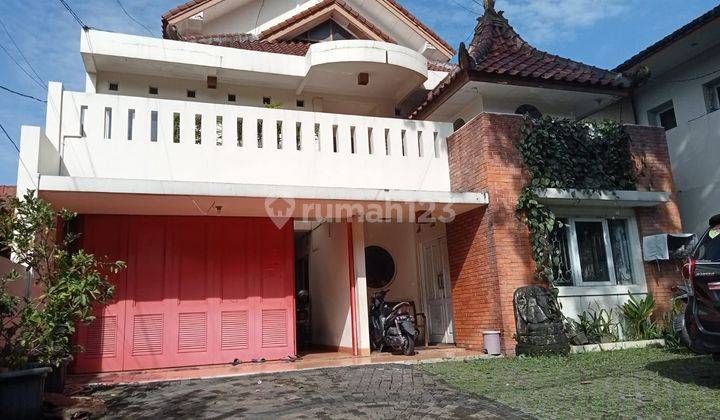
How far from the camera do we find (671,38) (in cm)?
886

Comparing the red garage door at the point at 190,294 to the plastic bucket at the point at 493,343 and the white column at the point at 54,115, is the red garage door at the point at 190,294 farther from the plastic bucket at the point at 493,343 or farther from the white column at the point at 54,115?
the plastic bucket at the point at 493,343

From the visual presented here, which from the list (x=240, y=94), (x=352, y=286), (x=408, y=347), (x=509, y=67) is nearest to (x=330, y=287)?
(x=352, y=286)

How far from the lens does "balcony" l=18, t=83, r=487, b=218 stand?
6.88 metres

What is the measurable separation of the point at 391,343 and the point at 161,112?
15.9 feet

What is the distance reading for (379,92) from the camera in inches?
424

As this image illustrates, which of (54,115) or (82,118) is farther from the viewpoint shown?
(82,118)

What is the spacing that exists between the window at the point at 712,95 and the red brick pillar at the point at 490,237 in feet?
12.1

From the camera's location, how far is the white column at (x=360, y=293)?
8.36 m

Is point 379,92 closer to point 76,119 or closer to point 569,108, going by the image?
point 569,108

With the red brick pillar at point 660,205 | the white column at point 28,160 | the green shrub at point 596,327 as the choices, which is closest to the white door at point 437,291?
the green shrub at point 596,327

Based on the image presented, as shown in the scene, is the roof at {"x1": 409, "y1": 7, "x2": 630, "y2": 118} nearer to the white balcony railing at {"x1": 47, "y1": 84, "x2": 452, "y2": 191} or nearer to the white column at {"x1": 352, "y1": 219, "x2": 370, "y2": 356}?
the white balcony railing at {"x1": 47, "y1": 84, "x2": 452, "y2": 191}

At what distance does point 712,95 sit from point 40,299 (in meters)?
10.5

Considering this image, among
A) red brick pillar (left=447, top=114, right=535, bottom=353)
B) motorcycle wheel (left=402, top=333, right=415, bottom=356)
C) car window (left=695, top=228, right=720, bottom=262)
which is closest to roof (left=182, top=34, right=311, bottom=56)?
red brick pillar (left=447, top=114, right=535, bottom=353)

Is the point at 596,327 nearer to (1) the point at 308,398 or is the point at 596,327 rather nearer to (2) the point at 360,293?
(2) the point at 360,293
